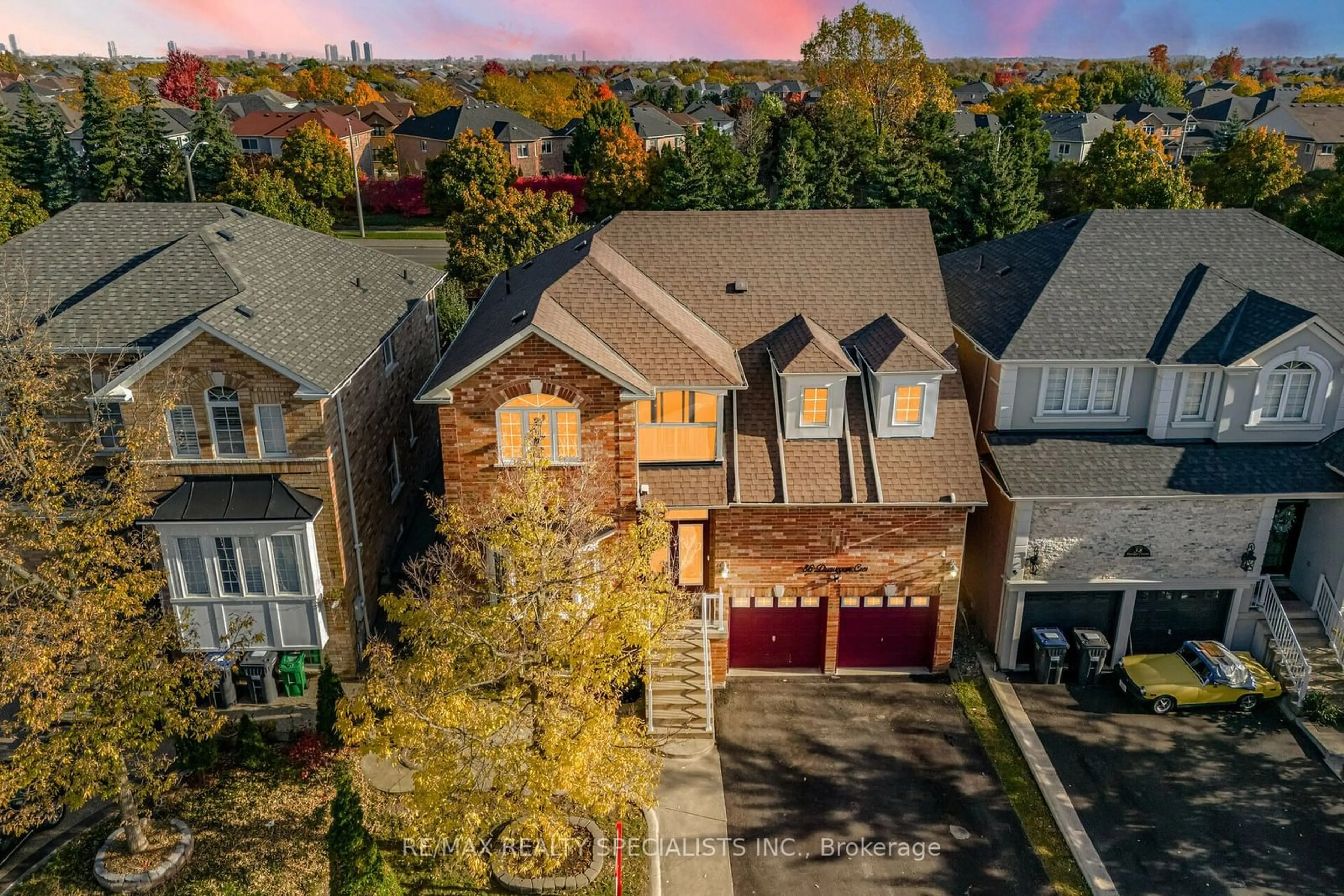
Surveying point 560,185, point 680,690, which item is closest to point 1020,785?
point 680,690

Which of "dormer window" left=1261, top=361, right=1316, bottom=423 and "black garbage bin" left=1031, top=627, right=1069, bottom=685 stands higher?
"dormer window" left=1261, top=361, right=1316, bottom=423

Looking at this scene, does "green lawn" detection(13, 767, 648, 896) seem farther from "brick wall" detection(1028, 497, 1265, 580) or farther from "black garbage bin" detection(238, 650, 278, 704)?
"brick wall" detection(1028, 497, 1265, 580)

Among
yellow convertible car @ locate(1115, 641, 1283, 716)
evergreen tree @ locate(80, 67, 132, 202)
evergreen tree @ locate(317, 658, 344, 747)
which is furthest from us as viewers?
evergreen tree @ locate(80, 67, 132, 202)

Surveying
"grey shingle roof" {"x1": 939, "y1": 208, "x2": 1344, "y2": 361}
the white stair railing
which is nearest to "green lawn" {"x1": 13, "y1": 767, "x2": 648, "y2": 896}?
the white stair railing

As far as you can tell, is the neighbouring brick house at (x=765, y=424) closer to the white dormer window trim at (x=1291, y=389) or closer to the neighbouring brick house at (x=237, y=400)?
the neighbouring brick house at (x=237, y=400)

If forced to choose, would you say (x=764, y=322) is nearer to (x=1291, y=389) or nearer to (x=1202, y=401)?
(x=1202, y=401)

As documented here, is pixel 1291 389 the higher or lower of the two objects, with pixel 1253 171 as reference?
lower

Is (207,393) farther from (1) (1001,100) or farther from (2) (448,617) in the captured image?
(1) (1001,100)

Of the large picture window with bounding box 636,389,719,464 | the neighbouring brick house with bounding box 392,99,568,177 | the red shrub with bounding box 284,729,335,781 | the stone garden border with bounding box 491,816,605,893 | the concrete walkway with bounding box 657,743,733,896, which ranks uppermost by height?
the neighbouring brick house with bounding box 392,99,568,177
